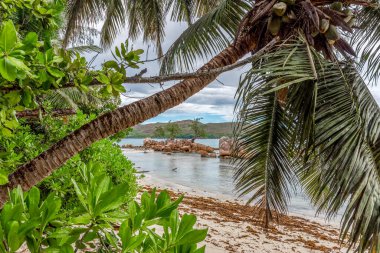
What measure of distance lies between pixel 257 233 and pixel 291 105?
4.94m

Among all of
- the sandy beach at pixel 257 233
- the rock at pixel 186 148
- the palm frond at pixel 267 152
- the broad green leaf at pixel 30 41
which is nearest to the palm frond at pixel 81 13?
the sandy beach at pixel 257 233

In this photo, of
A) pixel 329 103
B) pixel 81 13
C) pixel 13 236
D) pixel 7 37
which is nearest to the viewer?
pixel 13 236

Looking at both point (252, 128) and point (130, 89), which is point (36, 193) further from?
point (252, 128)

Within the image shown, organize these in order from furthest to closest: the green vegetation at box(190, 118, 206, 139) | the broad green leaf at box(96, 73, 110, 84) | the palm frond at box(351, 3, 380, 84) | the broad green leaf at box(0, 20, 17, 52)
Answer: the green vegetation at box(190, 118, 206, 139), the palm frond at box(351, 3, 380, 84), the broad green leaf at box(96, 73, 110, 84), the broad green leaf at box(0, 20, 17, 52)

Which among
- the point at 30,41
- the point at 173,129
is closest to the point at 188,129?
the point at 173,129

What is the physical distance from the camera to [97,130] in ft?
6.45

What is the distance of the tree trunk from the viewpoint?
5.94 feet

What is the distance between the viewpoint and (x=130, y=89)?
1.80 m

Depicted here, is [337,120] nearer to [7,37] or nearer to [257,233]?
[7,37]

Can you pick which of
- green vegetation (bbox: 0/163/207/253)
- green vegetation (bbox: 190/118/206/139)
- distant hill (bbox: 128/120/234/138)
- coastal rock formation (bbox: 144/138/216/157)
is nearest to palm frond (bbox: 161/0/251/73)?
green vegetation (bbox: 0/163/207/253)

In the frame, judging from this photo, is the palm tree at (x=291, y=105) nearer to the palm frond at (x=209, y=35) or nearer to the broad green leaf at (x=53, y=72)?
the palm frond at (x=209, y=35)

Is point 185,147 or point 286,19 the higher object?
point 286,19

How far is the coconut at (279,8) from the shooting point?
2900 mm

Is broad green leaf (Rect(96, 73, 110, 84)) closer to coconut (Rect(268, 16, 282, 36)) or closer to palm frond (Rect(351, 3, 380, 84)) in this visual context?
coconut (Rect(268, 16, 282, 36))
